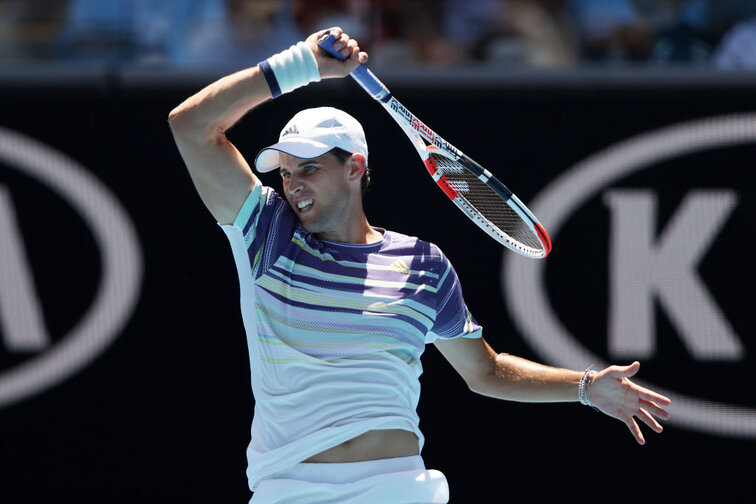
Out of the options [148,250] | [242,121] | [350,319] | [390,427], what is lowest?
[390,427]

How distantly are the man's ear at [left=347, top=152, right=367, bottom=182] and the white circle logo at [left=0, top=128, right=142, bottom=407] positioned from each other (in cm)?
233

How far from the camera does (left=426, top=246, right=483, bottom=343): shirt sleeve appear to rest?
376cm

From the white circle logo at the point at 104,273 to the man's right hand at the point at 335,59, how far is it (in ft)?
8.25

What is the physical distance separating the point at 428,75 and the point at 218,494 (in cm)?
239

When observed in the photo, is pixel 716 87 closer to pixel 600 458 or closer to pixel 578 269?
pixel 578 269

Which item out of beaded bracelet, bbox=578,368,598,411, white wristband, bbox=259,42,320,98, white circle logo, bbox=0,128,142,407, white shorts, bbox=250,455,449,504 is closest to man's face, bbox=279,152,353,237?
white wristband, bbox=259,42,320,98

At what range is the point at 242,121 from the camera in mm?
5734

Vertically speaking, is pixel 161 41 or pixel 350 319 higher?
pixel 161 41

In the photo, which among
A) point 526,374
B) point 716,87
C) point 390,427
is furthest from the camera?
point 716,87

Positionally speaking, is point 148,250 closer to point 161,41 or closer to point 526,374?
point 161,41

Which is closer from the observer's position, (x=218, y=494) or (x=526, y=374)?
(x=526, y=374)

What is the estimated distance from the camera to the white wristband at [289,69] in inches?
139

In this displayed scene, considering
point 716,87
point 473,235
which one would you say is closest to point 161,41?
point 473,235

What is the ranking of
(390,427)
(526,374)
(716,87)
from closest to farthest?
(390,427) < (526,374) < (716,87)
